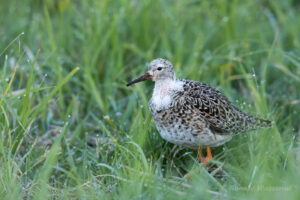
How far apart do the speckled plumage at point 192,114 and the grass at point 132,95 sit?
21 cm

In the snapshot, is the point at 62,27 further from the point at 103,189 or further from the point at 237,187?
the point at 237,187

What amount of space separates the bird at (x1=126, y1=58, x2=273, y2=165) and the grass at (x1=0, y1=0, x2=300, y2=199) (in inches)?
7.8

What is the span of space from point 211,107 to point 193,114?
0.86 feet

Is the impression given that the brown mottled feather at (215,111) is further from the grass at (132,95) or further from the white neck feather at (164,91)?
the grass at (132,95)

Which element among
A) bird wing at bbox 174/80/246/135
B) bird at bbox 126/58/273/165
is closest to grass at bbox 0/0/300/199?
bird at bbox 126/58/273/165

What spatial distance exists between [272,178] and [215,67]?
3210 millimetres

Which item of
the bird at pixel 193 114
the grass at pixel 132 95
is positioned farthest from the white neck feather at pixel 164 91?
the grass at pixel 132 95

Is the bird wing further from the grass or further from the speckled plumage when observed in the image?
the grass

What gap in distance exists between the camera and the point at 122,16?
7.75 metres

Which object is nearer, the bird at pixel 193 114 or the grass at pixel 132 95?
the grass at pixel 132 95

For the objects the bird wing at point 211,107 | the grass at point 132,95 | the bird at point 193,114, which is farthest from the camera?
the bird wing at point 211,107

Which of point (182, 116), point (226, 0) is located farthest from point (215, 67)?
point (182, 116)

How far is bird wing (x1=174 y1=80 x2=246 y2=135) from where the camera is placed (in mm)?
5238

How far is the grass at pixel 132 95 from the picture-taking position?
4.58 meters
